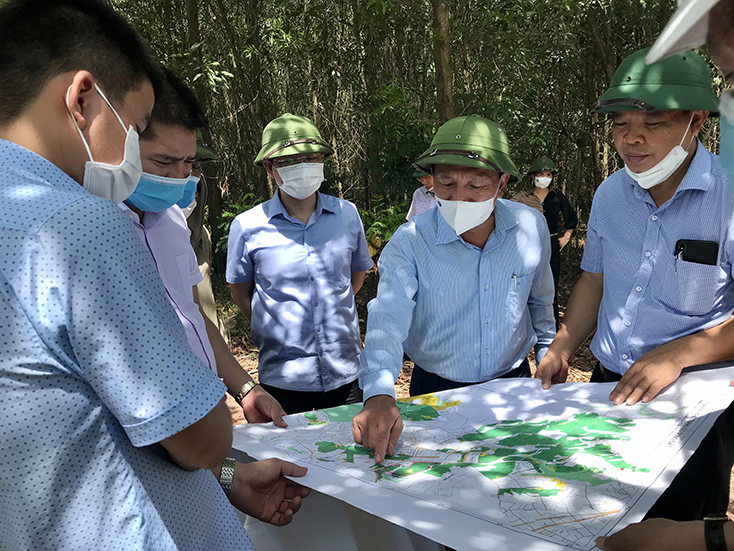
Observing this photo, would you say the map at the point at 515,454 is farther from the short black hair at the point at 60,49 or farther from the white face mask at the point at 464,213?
the short black hair at the point at 60,49

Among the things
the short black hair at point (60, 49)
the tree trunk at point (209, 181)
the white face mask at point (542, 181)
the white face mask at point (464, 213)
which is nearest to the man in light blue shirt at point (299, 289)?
the white face mask at point (464, 213)

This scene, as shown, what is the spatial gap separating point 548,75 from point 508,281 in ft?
35.9

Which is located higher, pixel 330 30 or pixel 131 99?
pixel 330 30

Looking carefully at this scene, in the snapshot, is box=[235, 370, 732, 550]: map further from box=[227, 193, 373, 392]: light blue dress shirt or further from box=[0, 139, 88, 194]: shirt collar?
box=[227, 193, 373, 392]: light blue dress shirt

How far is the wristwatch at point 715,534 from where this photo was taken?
1.16 m

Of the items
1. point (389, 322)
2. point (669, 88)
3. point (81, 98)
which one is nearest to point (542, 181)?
point (669, 88)

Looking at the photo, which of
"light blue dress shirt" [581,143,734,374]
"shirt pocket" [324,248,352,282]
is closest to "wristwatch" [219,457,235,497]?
"light blue dress shirt" [581,143,734,374]

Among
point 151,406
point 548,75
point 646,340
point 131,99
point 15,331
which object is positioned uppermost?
point 548,75

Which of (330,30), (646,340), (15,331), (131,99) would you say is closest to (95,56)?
(131,99)

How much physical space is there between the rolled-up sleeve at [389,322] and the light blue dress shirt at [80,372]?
36.3 inches

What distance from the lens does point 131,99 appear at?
1.17m

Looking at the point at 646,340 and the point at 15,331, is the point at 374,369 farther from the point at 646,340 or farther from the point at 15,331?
the point at 15,331

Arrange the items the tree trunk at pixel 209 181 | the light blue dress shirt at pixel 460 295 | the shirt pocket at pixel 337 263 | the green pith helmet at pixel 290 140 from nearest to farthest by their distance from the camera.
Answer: the light blue dress shirt at pixel 460 295
the shirt pocket at pixel 337 263
the green pith helmet at pixel 290 140
the tree trunk at pixel 209 181

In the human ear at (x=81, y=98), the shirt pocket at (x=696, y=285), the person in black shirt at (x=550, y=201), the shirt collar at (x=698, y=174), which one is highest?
the human ear at (x=81, y=98)
